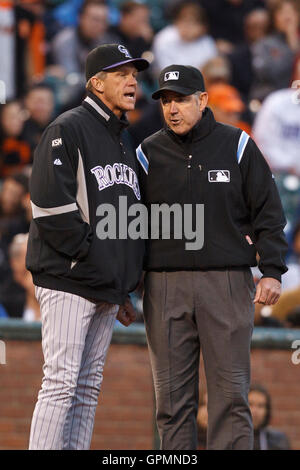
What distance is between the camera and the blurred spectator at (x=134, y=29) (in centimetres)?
906

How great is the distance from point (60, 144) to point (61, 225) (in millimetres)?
382

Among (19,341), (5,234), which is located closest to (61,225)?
(19,341)

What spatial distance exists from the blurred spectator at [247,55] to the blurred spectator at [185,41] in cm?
27

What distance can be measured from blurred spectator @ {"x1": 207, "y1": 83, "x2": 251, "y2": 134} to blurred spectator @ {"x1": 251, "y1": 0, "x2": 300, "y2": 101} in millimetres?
507

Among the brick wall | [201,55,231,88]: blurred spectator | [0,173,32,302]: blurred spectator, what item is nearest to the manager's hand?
the brick wall

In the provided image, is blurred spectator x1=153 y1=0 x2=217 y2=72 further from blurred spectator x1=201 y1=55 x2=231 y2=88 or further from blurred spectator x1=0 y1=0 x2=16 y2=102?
blurred spectator x1=0 y1=0 x2=16 y2=102

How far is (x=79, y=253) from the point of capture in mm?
3850

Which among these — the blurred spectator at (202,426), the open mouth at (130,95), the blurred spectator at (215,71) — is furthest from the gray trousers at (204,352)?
the blurred spectator at (215,71)

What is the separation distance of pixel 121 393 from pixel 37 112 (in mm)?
3339

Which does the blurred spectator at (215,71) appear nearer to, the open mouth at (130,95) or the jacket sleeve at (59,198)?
the open mouth at (130,95)

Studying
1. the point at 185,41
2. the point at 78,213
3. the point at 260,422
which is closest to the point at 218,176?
the point at 78,213

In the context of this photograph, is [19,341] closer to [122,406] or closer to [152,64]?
[122,406]

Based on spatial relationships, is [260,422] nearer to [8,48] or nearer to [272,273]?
[272,273]

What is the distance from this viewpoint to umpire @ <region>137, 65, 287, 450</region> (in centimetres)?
412
